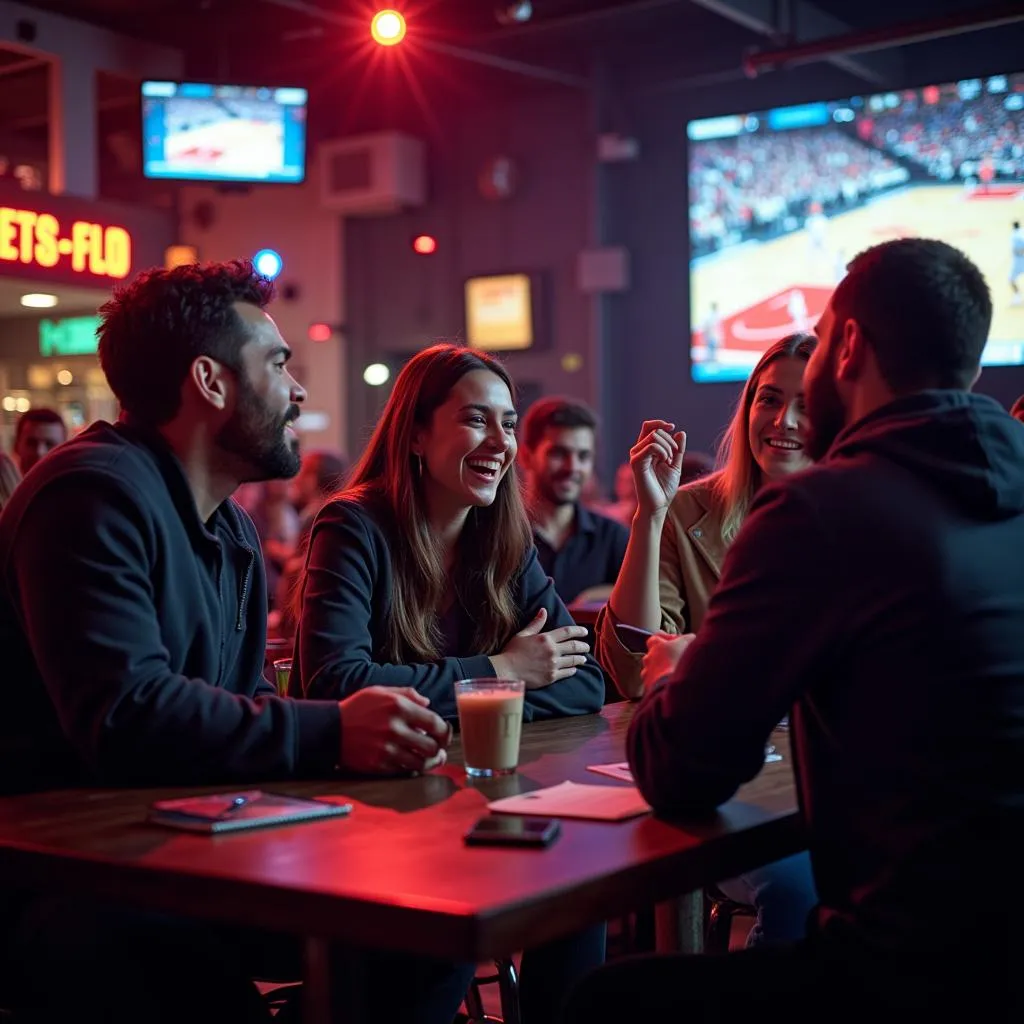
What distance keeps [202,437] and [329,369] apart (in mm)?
8695

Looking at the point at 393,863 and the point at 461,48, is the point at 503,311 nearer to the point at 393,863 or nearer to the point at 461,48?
the point at 461,48

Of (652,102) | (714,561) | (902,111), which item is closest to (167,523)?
(714,561)

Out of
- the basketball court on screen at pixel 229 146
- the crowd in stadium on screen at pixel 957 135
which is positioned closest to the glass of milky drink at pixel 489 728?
the basketball court on screen at pixel 229 146

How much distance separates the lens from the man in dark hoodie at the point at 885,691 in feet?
4.34

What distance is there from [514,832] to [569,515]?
11.1 ft

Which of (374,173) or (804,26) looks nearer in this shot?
(804,26)

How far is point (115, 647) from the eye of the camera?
5.49ft

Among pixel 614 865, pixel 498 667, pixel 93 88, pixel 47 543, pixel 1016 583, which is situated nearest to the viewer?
pixel 614 865

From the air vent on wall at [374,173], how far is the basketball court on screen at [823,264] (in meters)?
2.51

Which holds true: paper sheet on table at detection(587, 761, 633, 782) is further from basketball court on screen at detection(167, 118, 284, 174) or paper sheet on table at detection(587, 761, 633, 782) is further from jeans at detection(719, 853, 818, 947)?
basketball court on screen at detection(167, 118, 284, 174)

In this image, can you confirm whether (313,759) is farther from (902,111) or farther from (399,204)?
(399,204)

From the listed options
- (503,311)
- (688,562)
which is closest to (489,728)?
(688,562)

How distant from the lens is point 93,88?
766 cm

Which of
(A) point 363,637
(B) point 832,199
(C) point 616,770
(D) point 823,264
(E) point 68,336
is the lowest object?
(C) point 616,770
